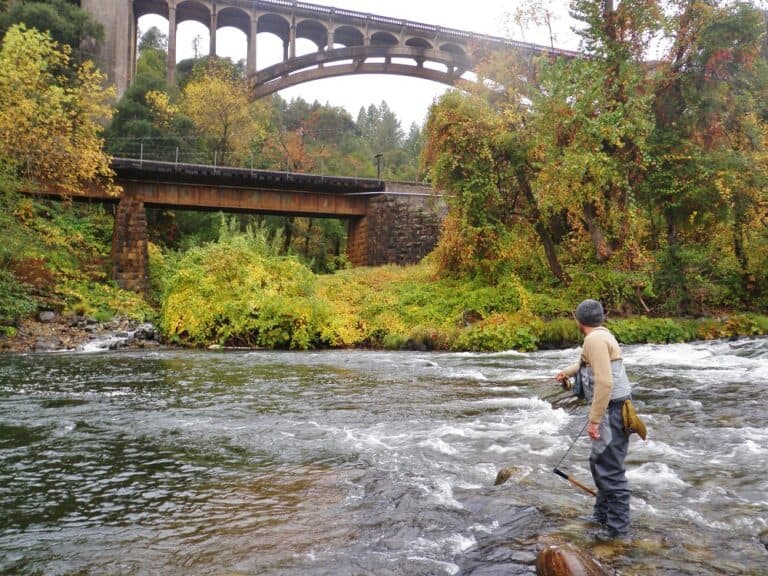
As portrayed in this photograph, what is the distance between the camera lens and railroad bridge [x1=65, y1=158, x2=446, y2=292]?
26797 mm

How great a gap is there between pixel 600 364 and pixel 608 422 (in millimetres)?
445

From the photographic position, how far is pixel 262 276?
64.7ft

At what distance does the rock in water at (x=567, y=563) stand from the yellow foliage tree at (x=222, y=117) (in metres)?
35.6

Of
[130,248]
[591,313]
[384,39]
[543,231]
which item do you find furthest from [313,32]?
[591,313]

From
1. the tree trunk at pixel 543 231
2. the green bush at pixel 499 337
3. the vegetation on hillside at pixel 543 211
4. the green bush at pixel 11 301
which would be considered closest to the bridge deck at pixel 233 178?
the vegetation on hillside at pixel 543 211

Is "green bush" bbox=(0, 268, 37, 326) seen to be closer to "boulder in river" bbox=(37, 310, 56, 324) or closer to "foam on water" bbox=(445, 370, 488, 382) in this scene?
"boulder in river" bbox=(37, 310, 56, 324)

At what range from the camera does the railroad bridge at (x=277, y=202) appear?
2680 cm

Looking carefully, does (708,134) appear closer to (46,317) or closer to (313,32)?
(46,317)

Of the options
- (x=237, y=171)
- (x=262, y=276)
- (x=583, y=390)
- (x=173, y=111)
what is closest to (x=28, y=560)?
(x=583, y=390)

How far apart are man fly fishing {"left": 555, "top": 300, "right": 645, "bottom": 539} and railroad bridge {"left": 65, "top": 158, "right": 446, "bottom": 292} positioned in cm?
1996

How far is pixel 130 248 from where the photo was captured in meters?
26.7

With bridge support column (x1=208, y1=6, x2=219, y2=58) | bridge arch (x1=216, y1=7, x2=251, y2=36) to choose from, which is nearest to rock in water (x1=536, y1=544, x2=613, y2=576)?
bridge support column (x1=208, y1=6, x2=219, y2=58)

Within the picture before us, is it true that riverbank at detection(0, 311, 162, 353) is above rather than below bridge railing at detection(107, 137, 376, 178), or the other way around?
below

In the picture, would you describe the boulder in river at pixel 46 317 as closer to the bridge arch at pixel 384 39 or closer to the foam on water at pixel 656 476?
the foam on water at pixel 656 476
